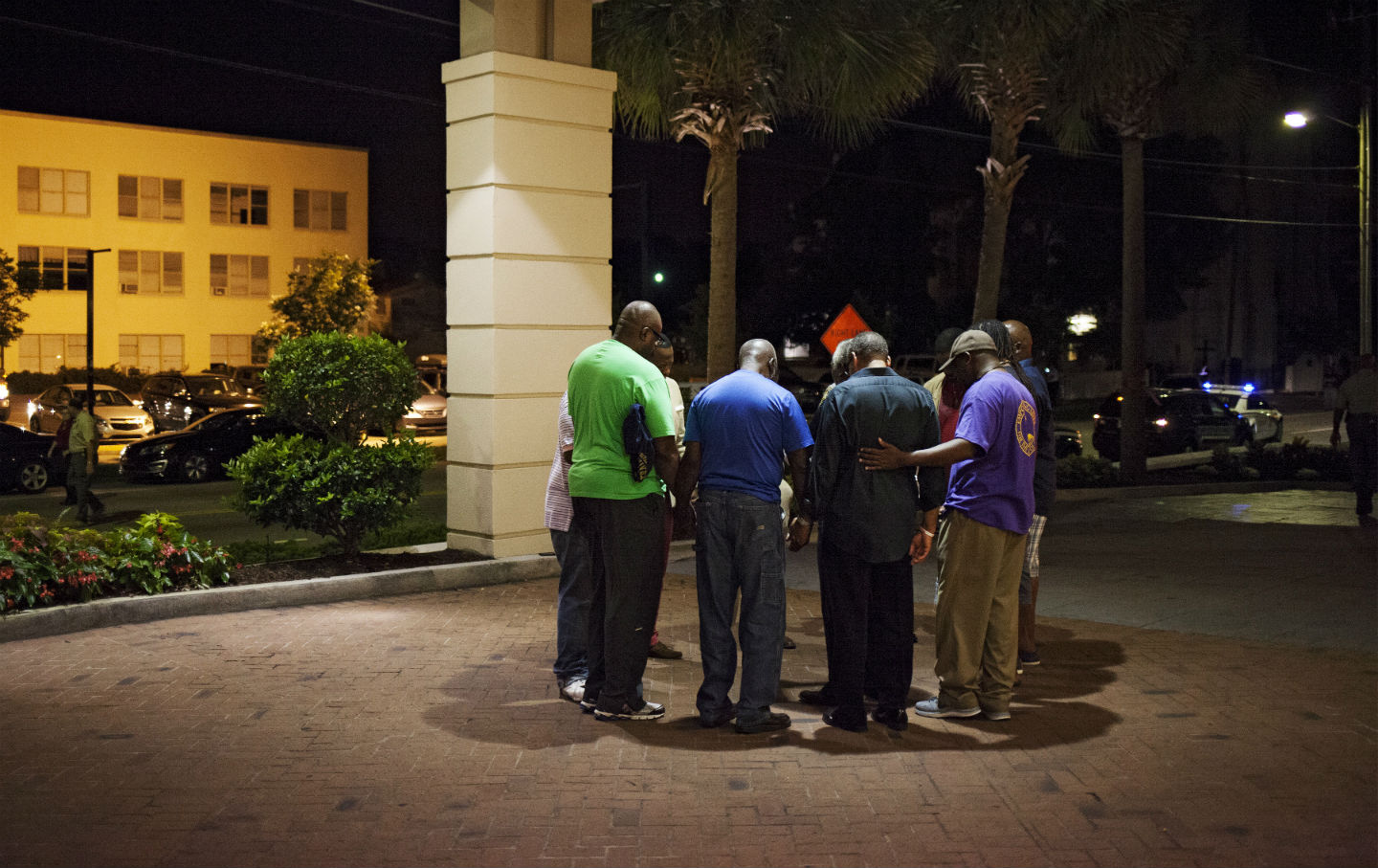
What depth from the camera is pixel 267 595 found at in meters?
9.66

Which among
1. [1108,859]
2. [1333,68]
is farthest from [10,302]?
[1108,859]

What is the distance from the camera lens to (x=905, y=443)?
21.2 feet

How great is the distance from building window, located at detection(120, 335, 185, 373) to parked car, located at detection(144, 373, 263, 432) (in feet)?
53.9

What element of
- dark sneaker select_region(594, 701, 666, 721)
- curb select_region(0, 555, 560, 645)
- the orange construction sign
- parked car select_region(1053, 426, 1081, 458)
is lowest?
dark sneaker select_region(594, 701, 666, 721)

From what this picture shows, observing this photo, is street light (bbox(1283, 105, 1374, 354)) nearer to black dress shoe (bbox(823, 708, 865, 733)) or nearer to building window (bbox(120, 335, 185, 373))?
black dress shoe (bbox(823, 708, 865, 733))

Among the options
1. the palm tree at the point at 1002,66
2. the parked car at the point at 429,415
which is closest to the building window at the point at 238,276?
the parked car at the point at 429,415

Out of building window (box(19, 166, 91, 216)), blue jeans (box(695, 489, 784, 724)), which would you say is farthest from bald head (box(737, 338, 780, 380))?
building window (box(19, 166, 91, 216))

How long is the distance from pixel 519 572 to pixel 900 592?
499 cm

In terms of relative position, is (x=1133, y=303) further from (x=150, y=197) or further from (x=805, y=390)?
(x=150, y=197)

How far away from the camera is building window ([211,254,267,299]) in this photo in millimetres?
52812

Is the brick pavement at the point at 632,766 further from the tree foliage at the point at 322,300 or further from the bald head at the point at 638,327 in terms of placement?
the tree foliage at the point at 322,300

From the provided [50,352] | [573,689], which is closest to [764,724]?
[573,689]

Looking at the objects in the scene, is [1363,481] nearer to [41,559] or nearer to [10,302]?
[41,559]

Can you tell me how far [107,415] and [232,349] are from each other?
79.0 feet
